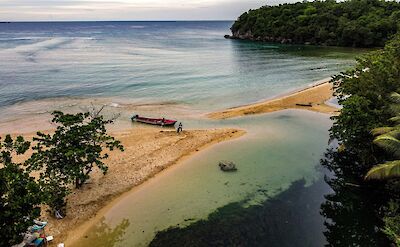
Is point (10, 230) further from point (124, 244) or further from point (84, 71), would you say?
point (84, 71)

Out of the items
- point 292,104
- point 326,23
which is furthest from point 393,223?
point 326,23

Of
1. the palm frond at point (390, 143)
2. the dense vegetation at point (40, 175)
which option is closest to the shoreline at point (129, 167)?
the dense vegetation at point (40, 175)

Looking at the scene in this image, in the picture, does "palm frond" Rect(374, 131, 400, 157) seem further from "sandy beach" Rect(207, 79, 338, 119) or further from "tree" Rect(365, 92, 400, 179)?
"sandy beach" Rect(207, 79, 338, 119)

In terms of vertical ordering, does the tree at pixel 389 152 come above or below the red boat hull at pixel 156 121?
above

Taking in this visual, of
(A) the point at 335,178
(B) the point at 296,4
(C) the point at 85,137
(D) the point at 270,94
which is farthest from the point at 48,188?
(B) the point at 296,4

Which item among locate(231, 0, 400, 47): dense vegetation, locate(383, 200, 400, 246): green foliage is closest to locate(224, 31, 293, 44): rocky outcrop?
locate(231, 0, 400, 47): dense vegetation

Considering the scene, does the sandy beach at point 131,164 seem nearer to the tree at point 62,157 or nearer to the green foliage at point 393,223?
the tree at point 62,157
